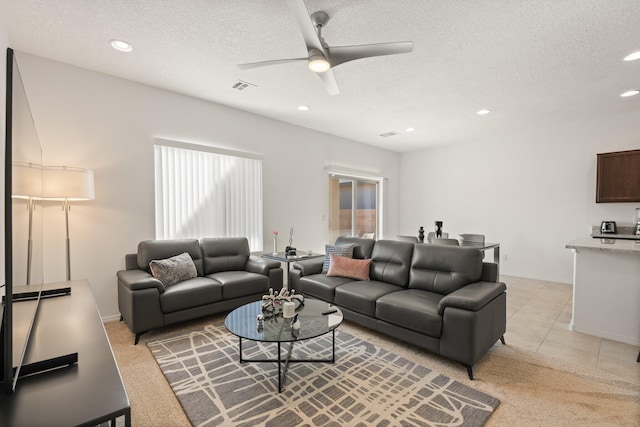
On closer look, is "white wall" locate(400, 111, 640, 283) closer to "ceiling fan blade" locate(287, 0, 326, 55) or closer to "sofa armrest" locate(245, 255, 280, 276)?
"sofa armrest" locate(245, 255, 280, 276)

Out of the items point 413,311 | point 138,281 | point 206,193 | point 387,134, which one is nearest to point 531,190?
point 387,134

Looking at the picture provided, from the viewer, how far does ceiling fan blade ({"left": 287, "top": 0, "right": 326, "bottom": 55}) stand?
1.69 meters

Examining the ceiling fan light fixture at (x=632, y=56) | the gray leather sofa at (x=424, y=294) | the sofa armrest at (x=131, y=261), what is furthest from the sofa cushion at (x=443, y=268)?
the sofa armrest at (x=131, y=261)

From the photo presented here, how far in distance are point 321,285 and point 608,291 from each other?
118 inches

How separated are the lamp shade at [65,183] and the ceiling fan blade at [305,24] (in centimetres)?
254

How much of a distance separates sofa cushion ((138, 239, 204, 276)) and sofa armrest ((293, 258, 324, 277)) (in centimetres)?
126

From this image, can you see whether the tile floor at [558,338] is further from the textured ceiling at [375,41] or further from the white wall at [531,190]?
the textured ceiling at [375,41]

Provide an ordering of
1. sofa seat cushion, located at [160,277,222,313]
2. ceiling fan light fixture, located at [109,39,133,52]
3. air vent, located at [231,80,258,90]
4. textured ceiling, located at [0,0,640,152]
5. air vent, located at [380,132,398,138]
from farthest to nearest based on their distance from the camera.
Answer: air vent, located at [380,132,398,138]
air vent, located at [231,80,258,90]
sofa seat cushion, located at [160,277,222,313]
ceiling fan light fixture, located at [109,39,133,52]
textured ceiling, located at [0,0,640,152]

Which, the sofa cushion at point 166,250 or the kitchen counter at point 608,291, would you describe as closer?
the kitchen counter at point 608,291

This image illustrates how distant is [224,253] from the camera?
3984 mm

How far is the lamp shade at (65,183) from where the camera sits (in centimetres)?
269

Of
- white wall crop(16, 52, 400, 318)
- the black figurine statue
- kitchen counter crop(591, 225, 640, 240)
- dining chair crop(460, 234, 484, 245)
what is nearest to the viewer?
white wall crop(16, 52, 400, 318)

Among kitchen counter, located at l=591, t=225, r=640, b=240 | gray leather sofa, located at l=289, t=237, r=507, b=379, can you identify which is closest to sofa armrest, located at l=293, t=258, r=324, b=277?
gray leather sofa, located at l=289, t=237, r=507, b=379

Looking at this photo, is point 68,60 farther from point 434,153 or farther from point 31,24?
point 434,153
